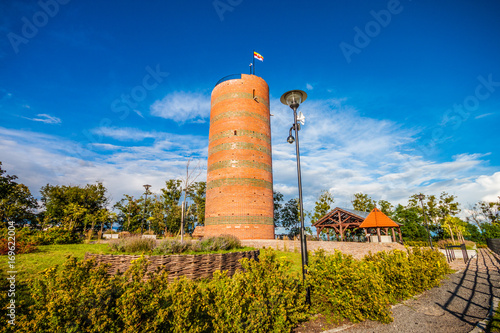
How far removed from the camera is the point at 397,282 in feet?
21.8

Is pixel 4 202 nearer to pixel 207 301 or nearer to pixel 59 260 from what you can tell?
pixel 59 260

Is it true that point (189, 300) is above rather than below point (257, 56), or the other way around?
below

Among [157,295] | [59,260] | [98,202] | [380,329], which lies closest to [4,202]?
[98,202]

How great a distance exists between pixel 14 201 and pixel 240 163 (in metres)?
31.1

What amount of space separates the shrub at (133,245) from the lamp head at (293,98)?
7.84 meters

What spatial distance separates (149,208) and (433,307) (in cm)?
4519

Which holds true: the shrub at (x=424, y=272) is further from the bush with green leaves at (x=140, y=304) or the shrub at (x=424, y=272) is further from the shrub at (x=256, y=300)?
the bush with green leaves at (x=140, y=304)

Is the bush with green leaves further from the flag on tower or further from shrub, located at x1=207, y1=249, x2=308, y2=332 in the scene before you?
the flag on tower

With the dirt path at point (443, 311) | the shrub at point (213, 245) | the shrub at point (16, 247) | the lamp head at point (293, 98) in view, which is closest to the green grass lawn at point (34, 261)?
the shrub at point (16, 247)

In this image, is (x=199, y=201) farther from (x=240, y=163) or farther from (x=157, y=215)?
(x=240, y=163)

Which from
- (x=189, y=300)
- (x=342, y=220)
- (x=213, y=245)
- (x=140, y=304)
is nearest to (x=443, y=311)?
(x=189, y=300)

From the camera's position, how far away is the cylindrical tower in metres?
22.3

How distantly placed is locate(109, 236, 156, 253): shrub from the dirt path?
7643mm

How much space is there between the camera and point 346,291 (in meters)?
5.18
